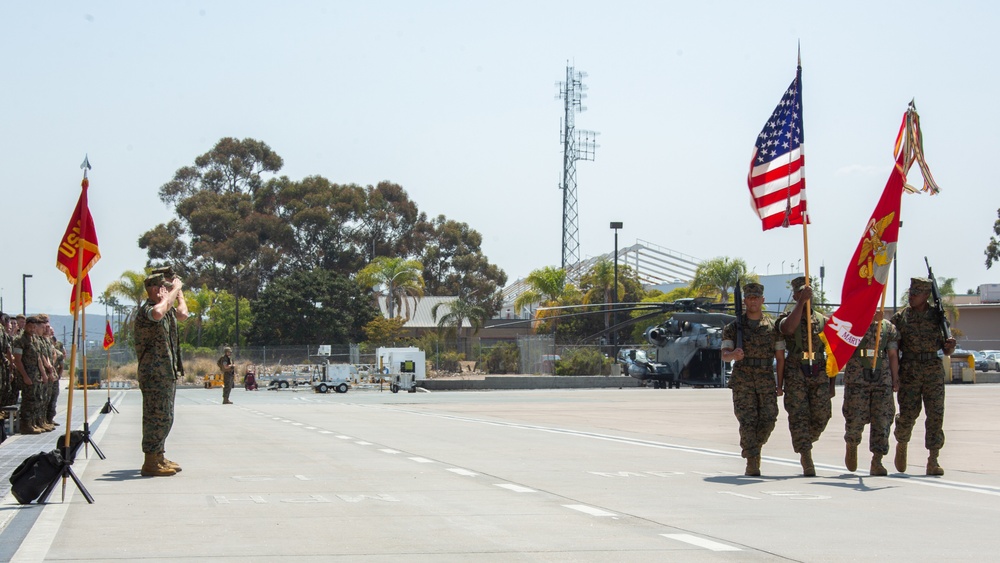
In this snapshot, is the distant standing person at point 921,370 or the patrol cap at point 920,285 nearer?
the distant standing person at point 921,370

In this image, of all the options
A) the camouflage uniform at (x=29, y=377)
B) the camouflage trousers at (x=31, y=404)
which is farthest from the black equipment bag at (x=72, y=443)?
the camouflage trousers at (x=31, y=404)

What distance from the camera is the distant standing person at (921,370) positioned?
11031 mm

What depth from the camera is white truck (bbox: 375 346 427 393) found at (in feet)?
166

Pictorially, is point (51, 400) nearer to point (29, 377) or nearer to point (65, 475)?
point (29, 377)

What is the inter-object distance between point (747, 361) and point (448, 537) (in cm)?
461

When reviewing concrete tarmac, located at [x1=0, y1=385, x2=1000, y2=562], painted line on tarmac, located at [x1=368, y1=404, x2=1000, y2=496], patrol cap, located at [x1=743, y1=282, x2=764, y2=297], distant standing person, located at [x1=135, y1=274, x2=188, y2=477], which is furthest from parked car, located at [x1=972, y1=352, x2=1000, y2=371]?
distant standing person, located at [x1=135, y1=274, x2=188, y2=477]

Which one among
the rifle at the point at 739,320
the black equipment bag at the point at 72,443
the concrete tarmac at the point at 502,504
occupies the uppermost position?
the rifle at the point at 739,320

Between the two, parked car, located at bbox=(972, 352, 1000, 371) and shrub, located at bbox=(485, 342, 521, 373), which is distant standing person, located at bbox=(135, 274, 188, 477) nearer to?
shrub, located at bbox=(485, 342, 521, 373)

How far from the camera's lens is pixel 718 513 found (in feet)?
27.2

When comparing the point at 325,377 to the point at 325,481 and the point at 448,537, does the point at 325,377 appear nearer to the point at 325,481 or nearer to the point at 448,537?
the point at 325,481

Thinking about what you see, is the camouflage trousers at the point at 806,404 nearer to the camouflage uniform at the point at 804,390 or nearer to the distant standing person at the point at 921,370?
the camouflage uniform at the point at 804,390

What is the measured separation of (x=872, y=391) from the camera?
11039 millimetres

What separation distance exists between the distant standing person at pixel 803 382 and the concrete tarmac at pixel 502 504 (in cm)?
50

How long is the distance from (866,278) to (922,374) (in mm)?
1146
